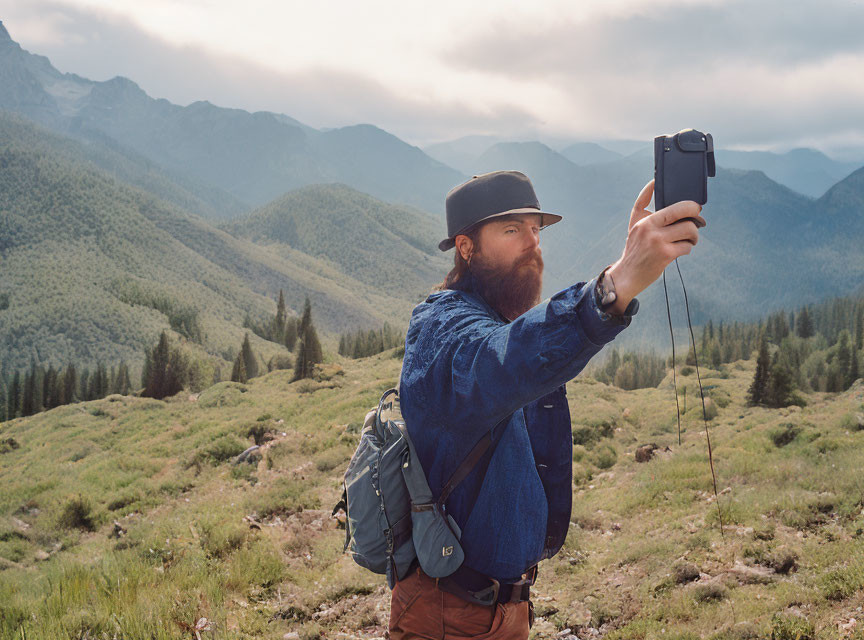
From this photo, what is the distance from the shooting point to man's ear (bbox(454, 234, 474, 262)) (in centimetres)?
253

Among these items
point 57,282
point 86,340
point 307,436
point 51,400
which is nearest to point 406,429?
point 307,436

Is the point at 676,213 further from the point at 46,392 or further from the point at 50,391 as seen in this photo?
the point at 46,392

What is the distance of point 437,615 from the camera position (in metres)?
2.41

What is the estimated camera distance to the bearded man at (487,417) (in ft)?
5.89

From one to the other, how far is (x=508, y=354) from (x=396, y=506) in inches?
42.0

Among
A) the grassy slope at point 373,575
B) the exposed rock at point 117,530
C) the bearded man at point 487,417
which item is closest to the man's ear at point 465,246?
the bearded man at point 487,417

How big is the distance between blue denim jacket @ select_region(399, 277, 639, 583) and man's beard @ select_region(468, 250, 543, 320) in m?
0.06

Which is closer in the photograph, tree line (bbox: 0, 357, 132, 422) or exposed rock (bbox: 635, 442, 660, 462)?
exposed rock (bbox: 635, 442, 660, 462)

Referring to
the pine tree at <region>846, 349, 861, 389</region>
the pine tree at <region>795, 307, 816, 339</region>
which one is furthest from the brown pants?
the pine tree at <region>795, 307, 816, 339</region>

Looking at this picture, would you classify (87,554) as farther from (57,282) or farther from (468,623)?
(57,282)

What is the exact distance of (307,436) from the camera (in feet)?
59.4

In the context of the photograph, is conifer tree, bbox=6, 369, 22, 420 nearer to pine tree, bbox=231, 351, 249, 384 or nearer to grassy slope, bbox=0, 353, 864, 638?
pine tree, bbox=231, 351, 249, 384

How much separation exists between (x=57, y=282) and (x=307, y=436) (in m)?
217

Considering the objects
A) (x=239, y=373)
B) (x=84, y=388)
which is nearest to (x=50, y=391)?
(x=84, y=388)
